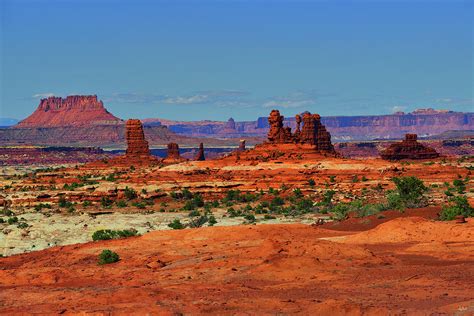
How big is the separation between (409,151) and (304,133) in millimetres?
14249

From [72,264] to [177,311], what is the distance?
10.9m

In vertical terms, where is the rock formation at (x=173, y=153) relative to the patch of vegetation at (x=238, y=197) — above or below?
above

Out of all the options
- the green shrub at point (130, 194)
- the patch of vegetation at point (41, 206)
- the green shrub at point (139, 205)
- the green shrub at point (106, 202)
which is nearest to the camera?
the green shrub at point (139, 205)

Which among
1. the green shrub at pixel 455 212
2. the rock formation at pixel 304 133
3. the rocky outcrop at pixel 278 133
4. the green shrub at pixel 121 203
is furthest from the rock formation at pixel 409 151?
the green shrub at pixel 455 212

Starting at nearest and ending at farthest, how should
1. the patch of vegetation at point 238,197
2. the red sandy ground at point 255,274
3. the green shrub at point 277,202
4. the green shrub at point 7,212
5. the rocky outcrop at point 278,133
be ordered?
the red sandy ground at point 255,274 → the green shrub at point 7,212 → the green shrub at point 277,202 → the patch of vegetation at point 238,197 → the rocky outcrop at point 278,133

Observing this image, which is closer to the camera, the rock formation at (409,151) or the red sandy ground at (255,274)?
the red sandy ground at (255,274)

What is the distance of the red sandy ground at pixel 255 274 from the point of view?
18391 millimetres

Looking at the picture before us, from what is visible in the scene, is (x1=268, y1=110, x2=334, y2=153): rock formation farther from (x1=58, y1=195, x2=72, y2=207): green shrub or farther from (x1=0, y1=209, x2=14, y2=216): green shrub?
(x1=0, y1=209, x2=14, y2=216): green shrub

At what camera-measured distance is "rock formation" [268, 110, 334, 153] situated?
91.3 meters

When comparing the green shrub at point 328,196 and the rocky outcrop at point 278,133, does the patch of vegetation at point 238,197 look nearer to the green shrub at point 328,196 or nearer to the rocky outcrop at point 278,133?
the green shrub at point 328,196

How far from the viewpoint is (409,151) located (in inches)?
4139

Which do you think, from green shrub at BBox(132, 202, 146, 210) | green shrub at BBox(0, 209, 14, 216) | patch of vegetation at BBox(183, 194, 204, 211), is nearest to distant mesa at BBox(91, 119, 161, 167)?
green shrub at BBox(132, 202, 146, 210)

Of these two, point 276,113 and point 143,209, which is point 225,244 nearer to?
point 143,209

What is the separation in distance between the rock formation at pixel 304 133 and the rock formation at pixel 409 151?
8012 millimetres
